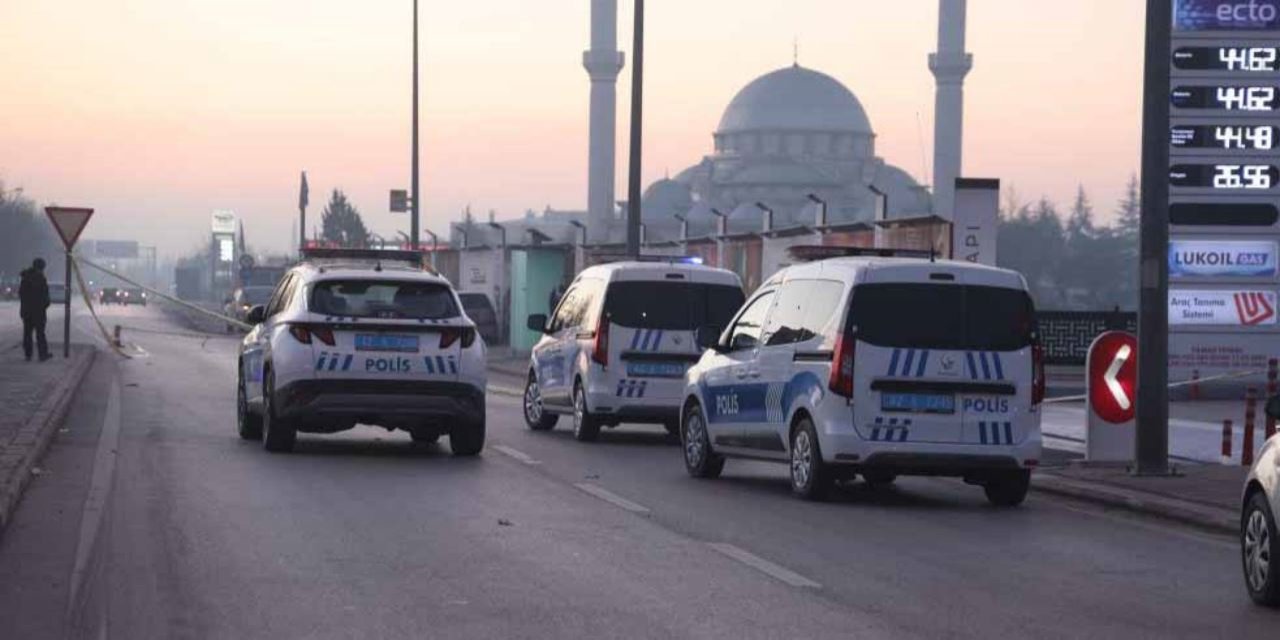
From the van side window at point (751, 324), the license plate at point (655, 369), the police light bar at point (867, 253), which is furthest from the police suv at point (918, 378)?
the license plate at point (655, 369)

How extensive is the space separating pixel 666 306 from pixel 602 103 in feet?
304

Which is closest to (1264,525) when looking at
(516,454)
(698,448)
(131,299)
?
(698,448)

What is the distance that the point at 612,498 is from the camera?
1573cm

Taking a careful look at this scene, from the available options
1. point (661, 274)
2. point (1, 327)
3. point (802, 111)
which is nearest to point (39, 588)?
point (661, 274)

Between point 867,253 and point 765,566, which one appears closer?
point 765,566

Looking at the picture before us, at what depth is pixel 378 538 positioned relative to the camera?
1266 centimetres

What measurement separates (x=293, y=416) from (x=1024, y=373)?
6351 mm

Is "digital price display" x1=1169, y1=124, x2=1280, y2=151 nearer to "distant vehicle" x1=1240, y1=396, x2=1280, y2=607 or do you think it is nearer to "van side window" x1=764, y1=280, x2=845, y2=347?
"van side window" x1=764, y1=280, x2=845, y2=347

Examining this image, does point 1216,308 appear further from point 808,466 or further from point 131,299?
point 131,299

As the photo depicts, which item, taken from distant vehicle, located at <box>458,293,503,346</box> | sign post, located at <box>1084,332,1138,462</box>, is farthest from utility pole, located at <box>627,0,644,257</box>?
distant vehicle, located at <box>458,293,503,346</box>

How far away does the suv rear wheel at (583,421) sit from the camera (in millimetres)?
22406

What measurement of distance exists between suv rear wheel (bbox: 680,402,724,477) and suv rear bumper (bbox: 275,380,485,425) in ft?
6.49

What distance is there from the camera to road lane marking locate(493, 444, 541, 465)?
63.3ft

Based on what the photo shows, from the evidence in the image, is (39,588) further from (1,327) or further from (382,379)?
(1,327)
